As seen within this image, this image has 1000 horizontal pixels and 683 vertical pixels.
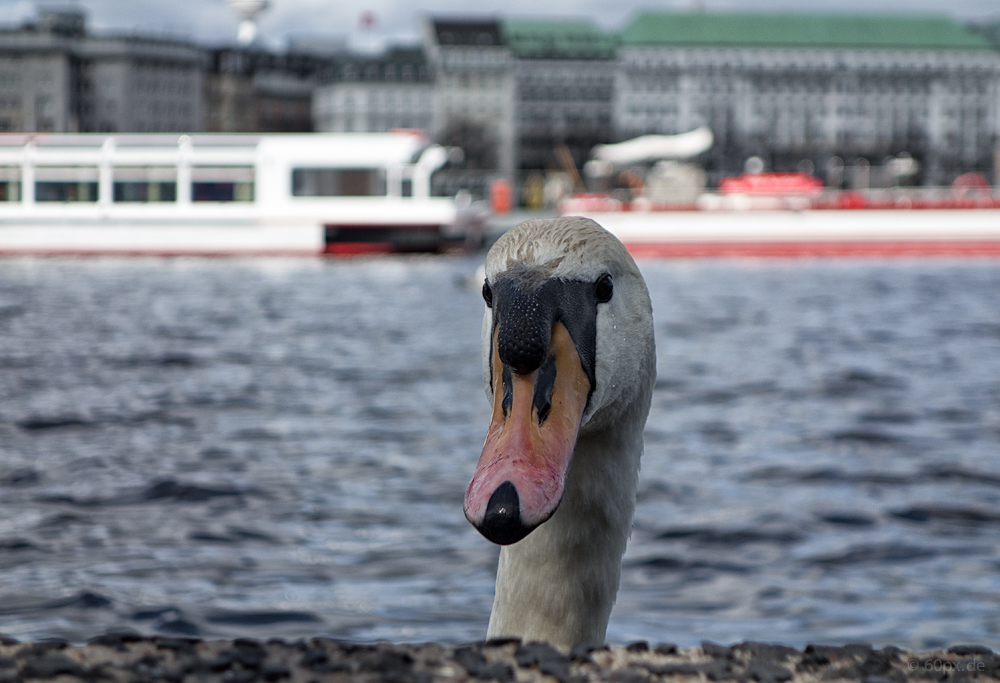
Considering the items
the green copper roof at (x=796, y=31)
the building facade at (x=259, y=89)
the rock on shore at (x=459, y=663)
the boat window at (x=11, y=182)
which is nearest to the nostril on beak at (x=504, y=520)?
the rock on shore at (x=459, y=663)

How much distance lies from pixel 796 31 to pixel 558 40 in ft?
69.8

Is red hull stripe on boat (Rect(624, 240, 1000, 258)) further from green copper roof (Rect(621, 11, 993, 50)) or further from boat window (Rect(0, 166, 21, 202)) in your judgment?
green copper roof (Rect(621, 11, 993, 50))

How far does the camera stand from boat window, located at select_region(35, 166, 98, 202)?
38656 mm

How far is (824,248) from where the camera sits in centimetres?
3894

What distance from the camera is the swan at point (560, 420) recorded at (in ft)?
8.09

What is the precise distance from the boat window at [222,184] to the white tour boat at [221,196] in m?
0.03

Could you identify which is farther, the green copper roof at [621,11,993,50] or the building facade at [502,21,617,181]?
the building facade at [502,21,617,181]

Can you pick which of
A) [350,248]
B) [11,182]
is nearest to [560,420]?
[350,248]

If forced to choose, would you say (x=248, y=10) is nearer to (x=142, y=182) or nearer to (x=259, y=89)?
(x=142, y=182)

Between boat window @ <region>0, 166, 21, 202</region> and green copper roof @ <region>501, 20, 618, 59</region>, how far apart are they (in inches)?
3134

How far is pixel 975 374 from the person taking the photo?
44.0 feet

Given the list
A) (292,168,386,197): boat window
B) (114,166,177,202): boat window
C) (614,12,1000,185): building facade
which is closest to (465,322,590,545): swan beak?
(292,168,386,197): boat window

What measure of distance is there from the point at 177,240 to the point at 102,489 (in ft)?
101

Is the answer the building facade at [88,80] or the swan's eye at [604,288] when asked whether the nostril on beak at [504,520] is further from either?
the building facade at [88,80]
